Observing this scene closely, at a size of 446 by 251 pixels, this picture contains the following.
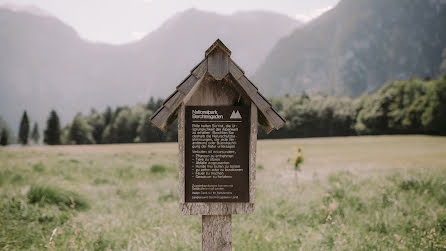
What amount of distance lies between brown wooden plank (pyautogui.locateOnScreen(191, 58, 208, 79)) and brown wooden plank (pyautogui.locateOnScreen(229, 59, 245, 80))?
10.8 inches

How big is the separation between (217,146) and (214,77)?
30.8 inches

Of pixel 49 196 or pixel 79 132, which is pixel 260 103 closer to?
pixel 49 196

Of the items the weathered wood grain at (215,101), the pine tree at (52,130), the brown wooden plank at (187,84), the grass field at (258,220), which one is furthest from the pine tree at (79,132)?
the brown wooden plank at (187,84)

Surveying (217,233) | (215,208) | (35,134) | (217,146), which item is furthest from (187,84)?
(35,134)

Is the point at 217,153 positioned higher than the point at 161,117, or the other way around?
the point at 161,117

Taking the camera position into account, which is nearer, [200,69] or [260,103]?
[200,69]

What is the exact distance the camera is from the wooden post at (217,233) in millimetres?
3248

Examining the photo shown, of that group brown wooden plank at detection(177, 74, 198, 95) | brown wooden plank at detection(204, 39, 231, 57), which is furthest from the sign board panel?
brown wooden plank at detection(204, 39, 231, 57)

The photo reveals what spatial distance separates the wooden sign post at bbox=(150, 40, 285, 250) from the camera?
3.16 meters

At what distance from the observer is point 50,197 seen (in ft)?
21.3

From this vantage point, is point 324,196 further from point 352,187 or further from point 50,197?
point 50,197

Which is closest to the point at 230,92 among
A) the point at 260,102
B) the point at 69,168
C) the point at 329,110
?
the point at 260,102

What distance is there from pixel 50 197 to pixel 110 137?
272 ft

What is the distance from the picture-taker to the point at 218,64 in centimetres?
302
